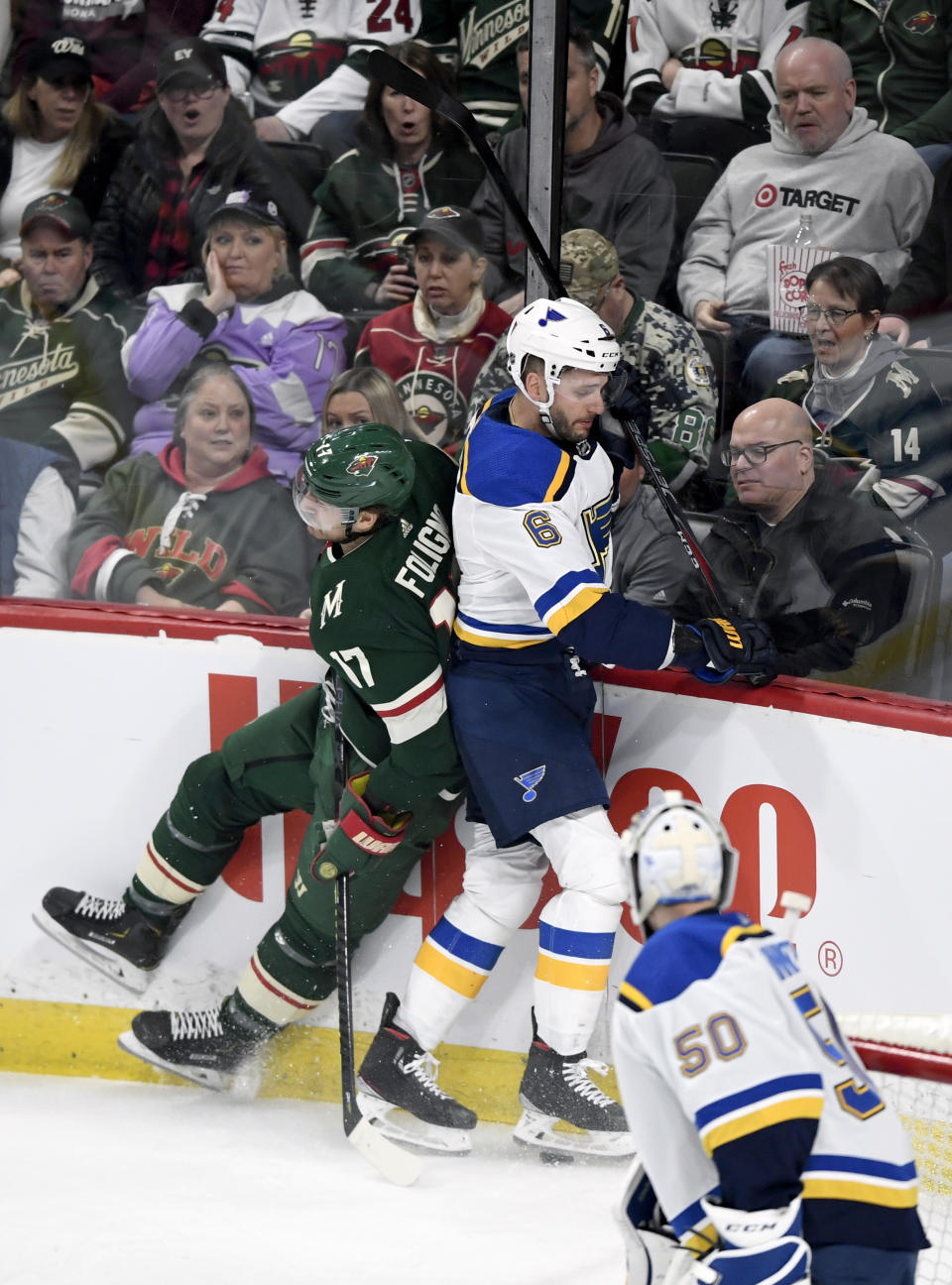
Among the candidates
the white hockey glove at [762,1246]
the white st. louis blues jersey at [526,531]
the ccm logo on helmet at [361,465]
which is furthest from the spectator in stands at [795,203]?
the white hockey glove at [762,1246]

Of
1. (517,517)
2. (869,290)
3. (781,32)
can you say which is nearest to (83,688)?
(517,517)

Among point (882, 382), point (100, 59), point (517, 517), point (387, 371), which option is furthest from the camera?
point (100, 59)

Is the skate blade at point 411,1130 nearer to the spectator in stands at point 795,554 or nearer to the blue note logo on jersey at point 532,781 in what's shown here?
the blue note logo on jersey at point 532,781

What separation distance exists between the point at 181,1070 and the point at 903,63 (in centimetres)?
234

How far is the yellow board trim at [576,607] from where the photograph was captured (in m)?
2.30

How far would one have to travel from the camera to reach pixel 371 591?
2467 millimetres

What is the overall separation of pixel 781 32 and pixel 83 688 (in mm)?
1882

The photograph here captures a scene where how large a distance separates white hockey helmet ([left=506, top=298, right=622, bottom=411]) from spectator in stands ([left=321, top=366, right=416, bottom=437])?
0.88 metres

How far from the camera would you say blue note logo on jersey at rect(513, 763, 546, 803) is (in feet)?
8.04

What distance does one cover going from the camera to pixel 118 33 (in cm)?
360

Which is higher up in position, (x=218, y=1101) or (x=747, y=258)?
(x=747, y=258)

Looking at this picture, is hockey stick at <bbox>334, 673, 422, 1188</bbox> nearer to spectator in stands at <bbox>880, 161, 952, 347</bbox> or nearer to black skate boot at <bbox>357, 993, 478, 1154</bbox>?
black skate boot at <bbox>357, 993, 478, 1154</bbox>

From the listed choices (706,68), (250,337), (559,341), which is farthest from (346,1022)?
(706,68)

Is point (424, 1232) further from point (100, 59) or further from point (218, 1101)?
point (100, 59)
